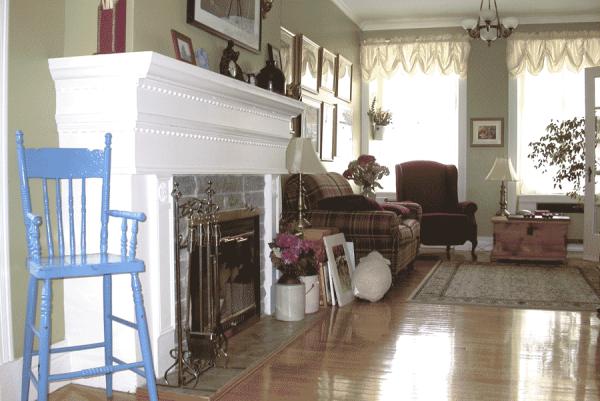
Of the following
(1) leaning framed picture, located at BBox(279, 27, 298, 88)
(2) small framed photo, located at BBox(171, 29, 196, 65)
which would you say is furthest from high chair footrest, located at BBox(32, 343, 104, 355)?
(1) leaning framed picture, located at BBox(279, 27, 298, 88)

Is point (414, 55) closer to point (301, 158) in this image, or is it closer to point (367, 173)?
point (367, 173)

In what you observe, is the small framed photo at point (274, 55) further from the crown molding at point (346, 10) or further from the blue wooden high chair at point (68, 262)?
the crown molding at point (346, 10)

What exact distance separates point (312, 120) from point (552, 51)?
3.24 metres

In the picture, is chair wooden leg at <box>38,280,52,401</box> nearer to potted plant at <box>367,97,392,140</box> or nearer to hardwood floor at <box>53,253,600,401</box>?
hardwood floor at <box>53,253,600,401</box>

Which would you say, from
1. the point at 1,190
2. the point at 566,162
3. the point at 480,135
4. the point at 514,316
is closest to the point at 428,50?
the point at 480,135

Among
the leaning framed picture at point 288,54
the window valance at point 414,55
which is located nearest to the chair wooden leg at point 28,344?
the leaning framed picture at point 288,54

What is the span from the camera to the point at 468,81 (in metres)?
7.97

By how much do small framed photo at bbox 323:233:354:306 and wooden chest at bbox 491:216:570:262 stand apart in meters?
2.39

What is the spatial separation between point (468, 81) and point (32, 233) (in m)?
6.64

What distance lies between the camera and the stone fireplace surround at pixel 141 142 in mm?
2582

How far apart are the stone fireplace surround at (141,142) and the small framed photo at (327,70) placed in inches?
134

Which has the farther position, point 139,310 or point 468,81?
point 468,81

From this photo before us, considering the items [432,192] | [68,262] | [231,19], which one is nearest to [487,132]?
[432,192]

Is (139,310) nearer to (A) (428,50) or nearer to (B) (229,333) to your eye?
(B) (229,333)
